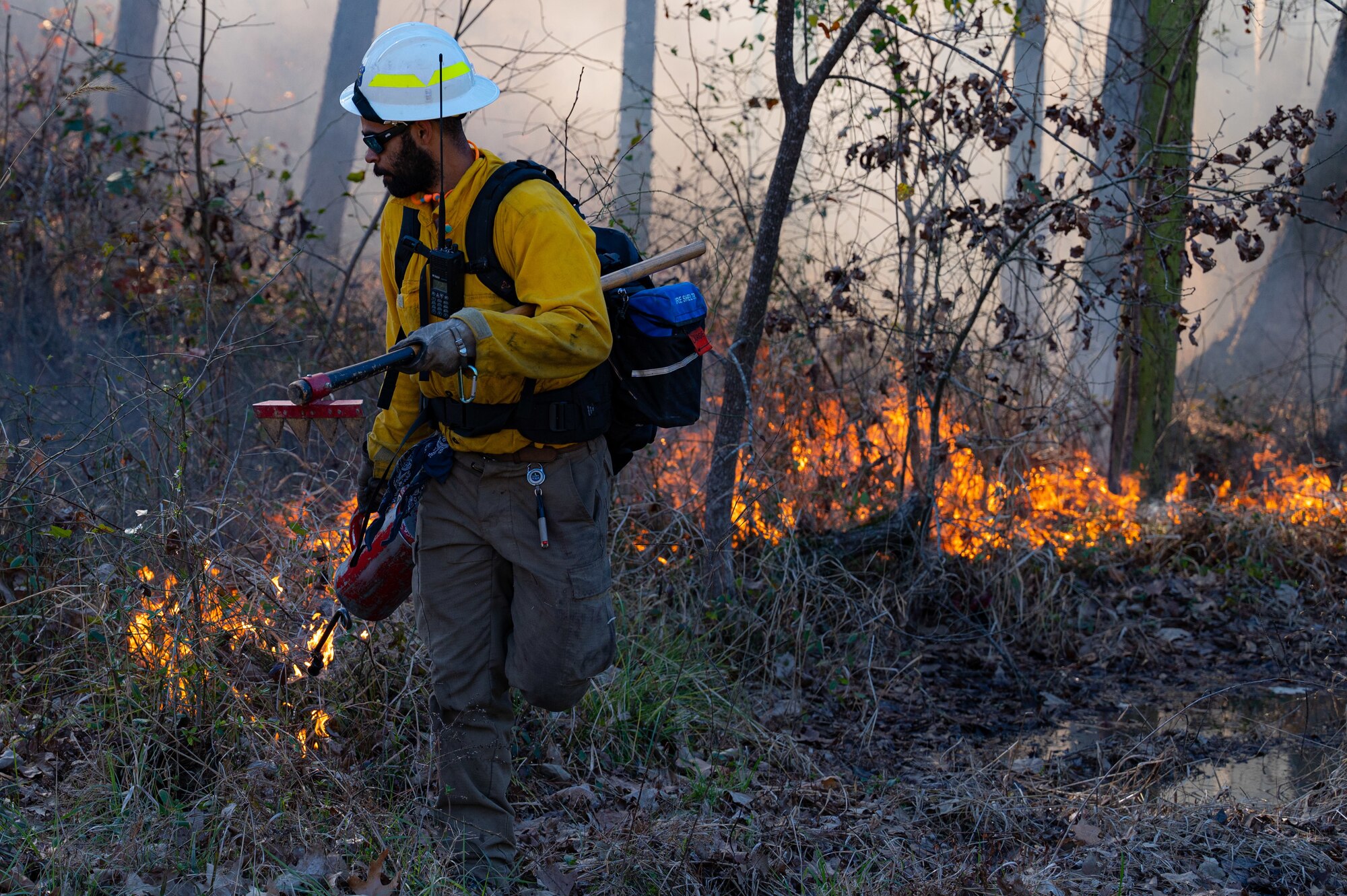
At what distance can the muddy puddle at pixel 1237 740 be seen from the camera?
415cm

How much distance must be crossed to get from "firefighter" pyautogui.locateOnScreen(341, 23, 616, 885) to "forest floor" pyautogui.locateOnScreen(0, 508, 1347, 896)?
1.11ft

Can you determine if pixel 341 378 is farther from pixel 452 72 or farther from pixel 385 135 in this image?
pixel 452 72

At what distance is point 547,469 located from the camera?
10.0 ft

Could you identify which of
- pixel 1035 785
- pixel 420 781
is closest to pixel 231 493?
pixel 420 781

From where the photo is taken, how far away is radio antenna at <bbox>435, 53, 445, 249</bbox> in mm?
2805

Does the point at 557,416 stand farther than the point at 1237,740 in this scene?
No

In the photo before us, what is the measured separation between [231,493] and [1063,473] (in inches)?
190

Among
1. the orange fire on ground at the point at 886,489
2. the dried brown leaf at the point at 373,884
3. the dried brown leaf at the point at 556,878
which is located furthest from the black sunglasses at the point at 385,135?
the orange fire on ground at the point at 886,489

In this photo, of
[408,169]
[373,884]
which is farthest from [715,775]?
[408,169]

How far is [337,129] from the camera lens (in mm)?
9891

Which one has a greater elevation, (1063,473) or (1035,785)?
(1063,473)

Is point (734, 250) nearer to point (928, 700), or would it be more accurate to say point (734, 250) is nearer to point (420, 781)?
point (928, 700)

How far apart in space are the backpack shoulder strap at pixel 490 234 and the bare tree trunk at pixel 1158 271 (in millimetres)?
3720

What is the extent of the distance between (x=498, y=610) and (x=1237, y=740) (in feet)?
10.9
